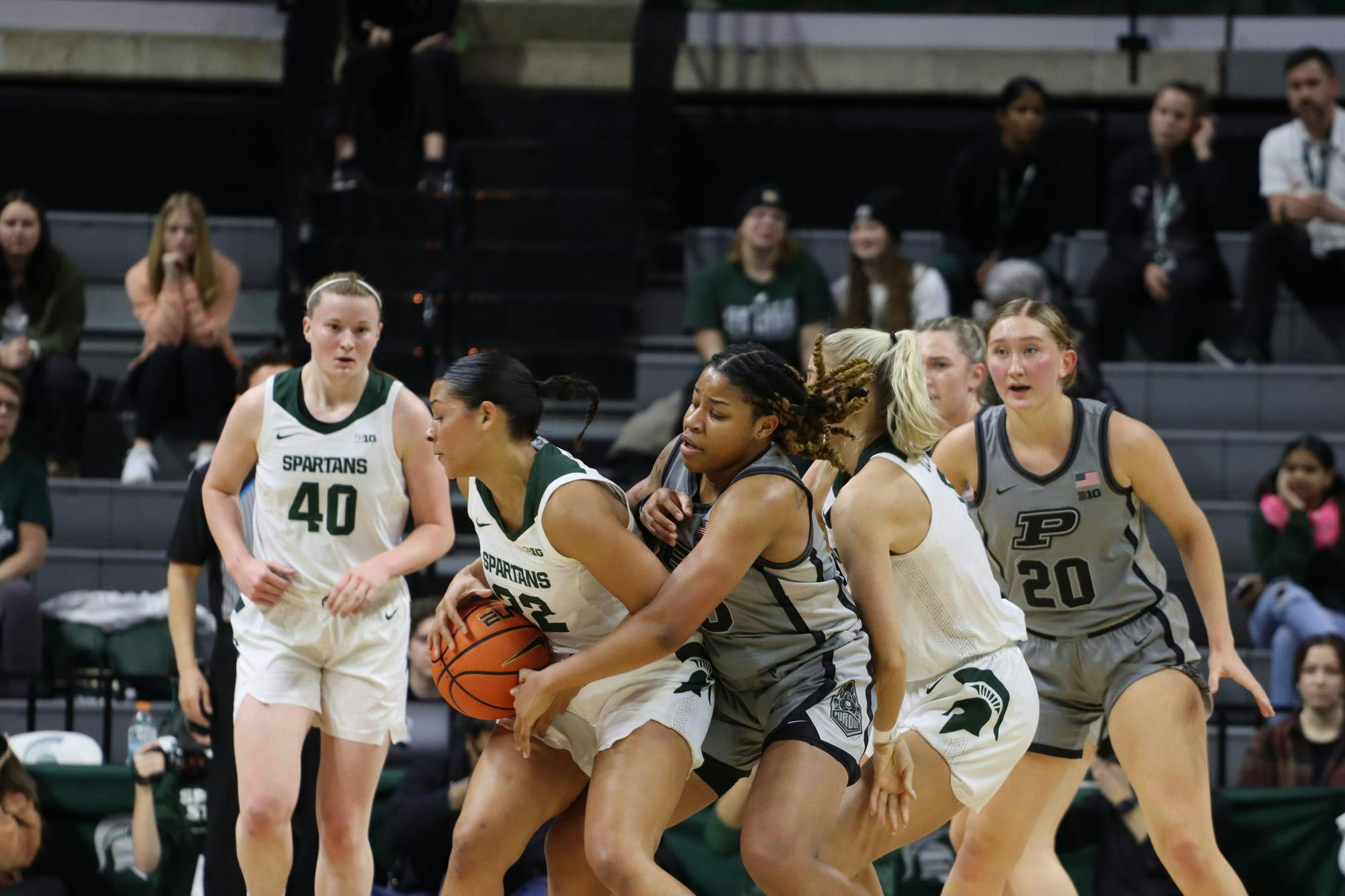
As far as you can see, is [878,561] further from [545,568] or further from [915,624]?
[545,568]

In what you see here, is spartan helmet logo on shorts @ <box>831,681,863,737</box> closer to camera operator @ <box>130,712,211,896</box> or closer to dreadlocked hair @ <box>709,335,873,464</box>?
dreadlocked hair @ <box>709,335,873,464</box>

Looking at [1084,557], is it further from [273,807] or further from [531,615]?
[273,807]

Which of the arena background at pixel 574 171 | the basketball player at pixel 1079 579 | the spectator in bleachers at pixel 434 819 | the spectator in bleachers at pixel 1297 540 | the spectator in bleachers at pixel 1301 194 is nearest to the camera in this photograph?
the basketball player at pixel 1079 579

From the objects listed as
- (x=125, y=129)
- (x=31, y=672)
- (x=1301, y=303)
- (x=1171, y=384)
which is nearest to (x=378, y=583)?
(x=31, y=672)

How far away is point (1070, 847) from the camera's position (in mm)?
6285

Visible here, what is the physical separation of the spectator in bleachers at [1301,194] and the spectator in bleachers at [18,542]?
596 centimetres

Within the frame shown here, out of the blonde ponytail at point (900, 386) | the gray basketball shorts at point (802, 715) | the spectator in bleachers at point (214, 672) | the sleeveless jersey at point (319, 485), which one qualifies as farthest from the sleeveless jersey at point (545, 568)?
the spectator in bleachers at point (214, 672)

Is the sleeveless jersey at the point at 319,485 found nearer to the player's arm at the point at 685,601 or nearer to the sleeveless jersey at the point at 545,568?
the sleeveless jersey at the point at 545,568

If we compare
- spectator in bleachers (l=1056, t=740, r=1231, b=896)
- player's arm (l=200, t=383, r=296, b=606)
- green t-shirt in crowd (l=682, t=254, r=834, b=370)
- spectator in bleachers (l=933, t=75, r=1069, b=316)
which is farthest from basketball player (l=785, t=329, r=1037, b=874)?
spectator in bleachers (l=933, t=75, r=1069, b=316)

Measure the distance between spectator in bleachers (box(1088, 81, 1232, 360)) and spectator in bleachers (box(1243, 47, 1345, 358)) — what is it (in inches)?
8.8

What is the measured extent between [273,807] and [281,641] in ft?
1.56

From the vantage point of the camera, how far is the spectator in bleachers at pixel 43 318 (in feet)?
28.4

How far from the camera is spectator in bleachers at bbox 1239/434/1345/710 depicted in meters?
7.72

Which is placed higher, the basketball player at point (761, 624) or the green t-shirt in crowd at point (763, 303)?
the green t-shirt in crowd at point (763, 303)
